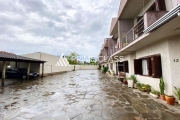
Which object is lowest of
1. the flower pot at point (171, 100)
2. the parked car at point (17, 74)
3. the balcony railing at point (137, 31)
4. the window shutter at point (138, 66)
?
the flower pot at point (171, 100)

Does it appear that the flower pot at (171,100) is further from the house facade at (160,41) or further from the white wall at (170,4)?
the white wall at (170,4)

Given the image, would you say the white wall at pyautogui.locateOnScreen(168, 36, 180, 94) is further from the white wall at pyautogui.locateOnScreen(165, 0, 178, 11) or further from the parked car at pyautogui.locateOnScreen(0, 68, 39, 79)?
the parked car at pyautogui.locateOnScreen(0, 68, 39, 79)

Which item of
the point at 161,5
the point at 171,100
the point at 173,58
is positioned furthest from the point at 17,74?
the point at 161,5

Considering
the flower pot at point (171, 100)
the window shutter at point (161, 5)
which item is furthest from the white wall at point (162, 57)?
the window shutter at point (161, 5)

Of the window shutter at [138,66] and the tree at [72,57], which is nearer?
the window shutter at [138,66]

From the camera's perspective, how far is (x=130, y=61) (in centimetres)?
901

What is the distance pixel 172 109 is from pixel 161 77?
161 centimetres

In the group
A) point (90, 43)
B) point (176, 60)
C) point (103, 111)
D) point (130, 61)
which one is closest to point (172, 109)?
point (176, 60)

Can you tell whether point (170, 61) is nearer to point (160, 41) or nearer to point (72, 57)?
point (160, 41)

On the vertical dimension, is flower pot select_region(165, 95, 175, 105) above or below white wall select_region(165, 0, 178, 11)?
below

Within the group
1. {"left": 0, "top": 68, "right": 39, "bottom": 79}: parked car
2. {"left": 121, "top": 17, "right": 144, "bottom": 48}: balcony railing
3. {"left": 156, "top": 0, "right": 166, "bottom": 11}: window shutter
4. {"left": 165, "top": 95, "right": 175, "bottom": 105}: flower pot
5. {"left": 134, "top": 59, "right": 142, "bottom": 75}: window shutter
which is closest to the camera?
{"left": 165, "top": 95, "right": 175, "bottom": 105}: flower pot

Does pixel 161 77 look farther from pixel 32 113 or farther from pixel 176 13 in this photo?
pixel 32 113

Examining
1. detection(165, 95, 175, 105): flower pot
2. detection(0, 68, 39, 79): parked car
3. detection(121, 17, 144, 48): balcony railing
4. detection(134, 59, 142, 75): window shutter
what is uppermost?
detection(121, 17, 144, 48): balcony railing

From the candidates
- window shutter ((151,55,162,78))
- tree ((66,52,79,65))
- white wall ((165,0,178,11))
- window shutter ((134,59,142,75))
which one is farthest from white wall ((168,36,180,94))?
tree ((66,52,79,65))
